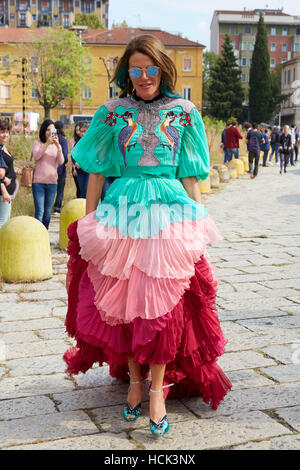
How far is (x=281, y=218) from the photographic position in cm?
1149

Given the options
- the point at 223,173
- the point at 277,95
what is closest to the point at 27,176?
the point at 223,173

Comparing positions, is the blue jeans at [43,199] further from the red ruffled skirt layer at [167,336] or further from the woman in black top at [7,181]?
the red ruffled skirt layer at [167,336]

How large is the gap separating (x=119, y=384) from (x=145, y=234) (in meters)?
1.20

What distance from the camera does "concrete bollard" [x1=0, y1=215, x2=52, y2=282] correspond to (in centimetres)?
652

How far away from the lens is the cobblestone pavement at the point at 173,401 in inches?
118

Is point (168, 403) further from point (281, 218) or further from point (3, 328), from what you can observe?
point (281, 218)

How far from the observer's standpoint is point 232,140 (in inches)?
786

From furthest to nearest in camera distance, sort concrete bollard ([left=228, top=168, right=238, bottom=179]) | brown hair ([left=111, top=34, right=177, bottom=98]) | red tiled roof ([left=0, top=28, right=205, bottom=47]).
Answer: red tiled roof ([left=0, top=28, right=205, bottom=47]) → concrete bollard ([left=228, top=168, right=238, bottom=179]) → brown hair ([left=111, top=34, right=177, bottom=98])

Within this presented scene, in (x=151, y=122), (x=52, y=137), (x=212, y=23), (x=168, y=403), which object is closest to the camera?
(x=151, y=122)

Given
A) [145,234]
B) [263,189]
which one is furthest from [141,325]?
[263,189]

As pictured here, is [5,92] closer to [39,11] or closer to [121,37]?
[121,37]

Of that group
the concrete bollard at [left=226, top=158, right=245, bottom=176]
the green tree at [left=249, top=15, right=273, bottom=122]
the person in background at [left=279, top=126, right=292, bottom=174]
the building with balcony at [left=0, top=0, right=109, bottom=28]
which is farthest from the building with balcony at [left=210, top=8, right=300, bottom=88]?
the concrete bollard at [left=226, top=158, right=245, bottom=176]

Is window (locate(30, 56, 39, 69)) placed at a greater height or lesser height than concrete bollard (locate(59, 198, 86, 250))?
greater

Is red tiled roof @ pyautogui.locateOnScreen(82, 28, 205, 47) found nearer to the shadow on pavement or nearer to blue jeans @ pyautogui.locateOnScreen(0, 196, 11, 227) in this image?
the shadow on pavement
